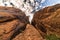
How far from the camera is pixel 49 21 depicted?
14.0 feet

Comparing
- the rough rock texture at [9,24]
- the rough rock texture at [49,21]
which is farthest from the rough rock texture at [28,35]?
the rough rock texture at [49,21]

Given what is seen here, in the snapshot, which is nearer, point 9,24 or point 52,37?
point 9,24

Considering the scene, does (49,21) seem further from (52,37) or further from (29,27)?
(29,27)

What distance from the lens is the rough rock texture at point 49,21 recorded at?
4.17 m

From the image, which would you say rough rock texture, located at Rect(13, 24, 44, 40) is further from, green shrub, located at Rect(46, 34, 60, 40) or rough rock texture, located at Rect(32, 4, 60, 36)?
rough rock texture, located at Rect(32, 4, 60, 36)

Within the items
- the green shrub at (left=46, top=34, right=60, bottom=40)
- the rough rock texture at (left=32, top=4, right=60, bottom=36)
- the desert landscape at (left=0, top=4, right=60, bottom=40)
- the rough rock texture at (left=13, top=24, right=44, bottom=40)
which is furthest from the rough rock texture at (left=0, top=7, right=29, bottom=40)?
the green shrub at (left=46, top=34, right=60, bottom=40)

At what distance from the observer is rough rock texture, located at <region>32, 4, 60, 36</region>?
4.17 meters

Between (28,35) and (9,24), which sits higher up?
(9,24)

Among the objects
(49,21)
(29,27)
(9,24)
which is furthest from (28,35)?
(49,21)

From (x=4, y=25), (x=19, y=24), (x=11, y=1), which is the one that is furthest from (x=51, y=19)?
(x=11, y=1)

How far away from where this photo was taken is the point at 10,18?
3.99 meters

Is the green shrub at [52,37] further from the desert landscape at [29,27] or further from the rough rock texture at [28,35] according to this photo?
the rough rock texture at [28,35]

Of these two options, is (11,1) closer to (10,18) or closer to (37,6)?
(37,6)

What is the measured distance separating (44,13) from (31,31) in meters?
0.80
